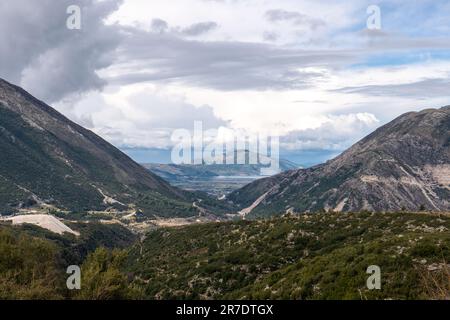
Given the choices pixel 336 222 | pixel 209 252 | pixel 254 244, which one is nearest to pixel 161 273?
pixel 209 252

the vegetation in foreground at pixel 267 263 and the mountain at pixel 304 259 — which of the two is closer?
the mountain at pixel 304 259

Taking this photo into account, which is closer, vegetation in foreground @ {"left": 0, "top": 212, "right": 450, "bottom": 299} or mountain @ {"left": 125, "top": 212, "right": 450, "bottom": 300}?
mountain @ {"left": 125, "top": 212, "right": 450, "bottom": 300}

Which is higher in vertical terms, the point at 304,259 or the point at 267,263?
the point at 304,259

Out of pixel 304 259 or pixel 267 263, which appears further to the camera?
pixel 267 263

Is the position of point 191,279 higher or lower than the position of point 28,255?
lower
